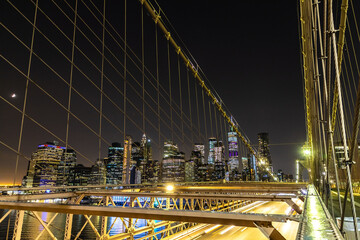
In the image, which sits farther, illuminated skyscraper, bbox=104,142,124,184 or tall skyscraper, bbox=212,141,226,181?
tall skyscraper, bbox=212,141,226,181

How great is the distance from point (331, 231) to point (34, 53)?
7862mm

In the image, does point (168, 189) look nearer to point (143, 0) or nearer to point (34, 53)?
point (34, 53)

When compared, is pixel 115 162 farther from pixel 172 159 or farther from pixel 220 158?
pixel 220 158

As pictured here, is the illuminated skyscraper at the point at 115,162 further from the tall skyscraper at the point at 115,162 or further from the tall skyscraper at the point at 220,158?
the tall skyscraper at the point at 220,158

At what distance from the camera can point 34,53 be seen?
718cm

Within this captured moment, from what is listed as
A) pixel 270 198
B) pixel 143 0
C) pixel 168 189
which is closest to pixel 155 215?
pixel 270 198

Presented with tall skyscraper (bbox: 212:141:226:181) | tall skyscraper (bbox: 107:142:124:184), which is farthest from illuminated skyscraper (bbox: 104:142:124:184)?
tall skyscraper (bbox: 212:141:226:181)

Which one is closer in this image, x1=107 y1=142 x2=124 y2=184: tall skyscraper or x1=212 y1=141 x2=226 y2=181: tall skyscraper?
x1=107 y1=142 x2=124 y2=184: tall skyscraper

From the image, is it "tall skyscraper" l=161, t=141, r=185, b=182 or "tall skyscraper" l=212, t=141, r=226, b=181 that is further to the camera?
"tall skyscraper" l=212, t=141, r=226, b=181

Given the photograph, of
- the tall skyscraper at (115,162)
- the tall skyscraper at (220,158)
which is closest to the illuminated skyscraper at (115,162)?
the tall skyscraper at (115,162)

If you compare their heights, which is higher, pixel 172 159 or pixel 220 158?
pixel 220 158

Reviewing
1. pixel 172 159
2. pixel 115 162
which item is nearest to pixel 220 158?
pixel 172 159

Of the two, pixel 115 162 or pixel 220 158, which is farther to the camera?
pixel 220 158

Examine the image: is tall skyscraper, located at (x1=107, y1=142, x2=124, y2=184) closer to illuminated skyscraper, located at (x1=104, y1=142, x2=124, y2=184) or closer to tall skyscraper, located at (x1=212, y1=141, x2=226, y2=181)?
illuminated skyscraper, located at (x1=104, y1=142, x2=124, y2=184)
